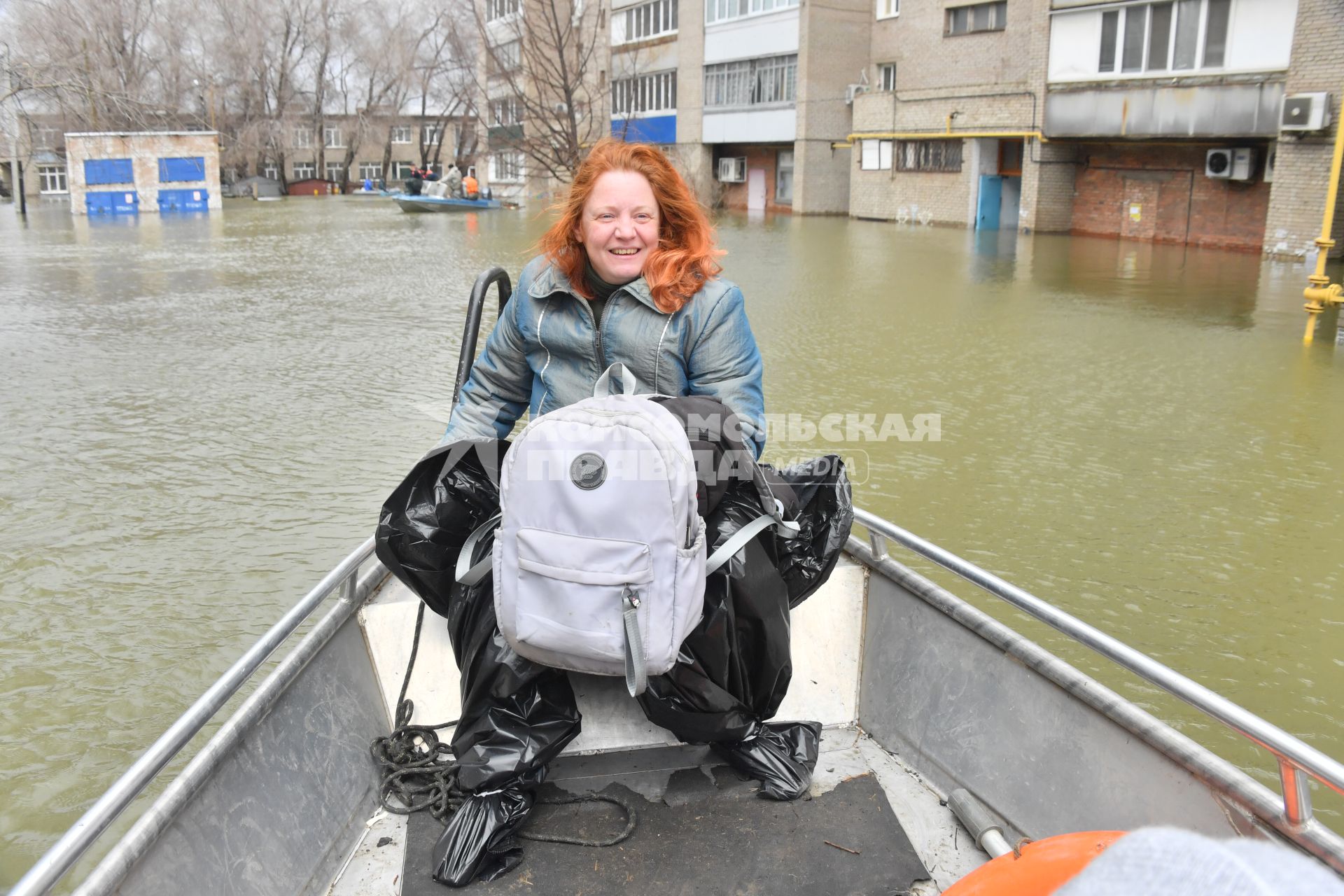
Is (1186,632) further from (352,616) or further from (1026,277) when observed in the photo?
(1026,277)

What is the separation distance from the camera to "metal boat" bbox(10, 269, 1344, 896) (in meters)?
1.92

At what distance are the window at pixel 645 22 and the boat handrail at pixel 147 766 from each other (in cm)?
3557

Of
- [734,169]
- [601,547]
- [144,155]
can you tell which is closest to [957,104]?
[734,169]

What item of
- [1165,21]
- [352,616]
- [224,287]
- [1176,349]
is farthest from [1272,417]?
[1165,21]

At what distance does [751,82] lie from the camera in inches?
1267

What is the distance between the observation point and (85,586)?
Answer: 5.27 meters

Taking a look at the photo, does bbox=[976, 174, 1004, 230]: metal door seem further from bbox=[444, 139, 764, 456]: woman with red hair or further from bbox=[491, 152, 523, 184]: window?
bbox=[444, 139, 764, 456]: woman with red hair

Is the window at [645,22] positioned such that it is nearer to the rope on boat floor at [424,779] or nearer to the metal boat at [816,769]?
the metal boat at [816,769]

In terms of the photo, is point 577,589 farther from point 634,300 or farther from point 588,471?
point 634,300

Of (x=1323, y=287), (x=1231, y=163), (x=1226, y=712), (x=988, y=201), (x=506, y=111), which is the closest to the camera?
(x=1226, y=712)

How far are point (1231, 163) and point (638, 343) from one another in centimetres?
1990

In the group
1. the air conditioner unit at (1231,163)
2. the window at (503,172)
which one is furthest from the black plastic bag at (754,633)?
the window at (503,172)

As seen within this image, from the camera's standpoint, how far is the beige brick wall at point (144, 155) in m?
30.3

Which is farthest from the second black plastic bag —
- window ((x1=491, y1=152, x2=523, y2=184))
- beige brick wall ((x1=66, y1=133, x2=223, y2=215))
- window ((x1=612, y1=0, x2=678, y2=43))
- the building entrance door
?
window ((x1=491, y1=152, x2=523, y2=184))
